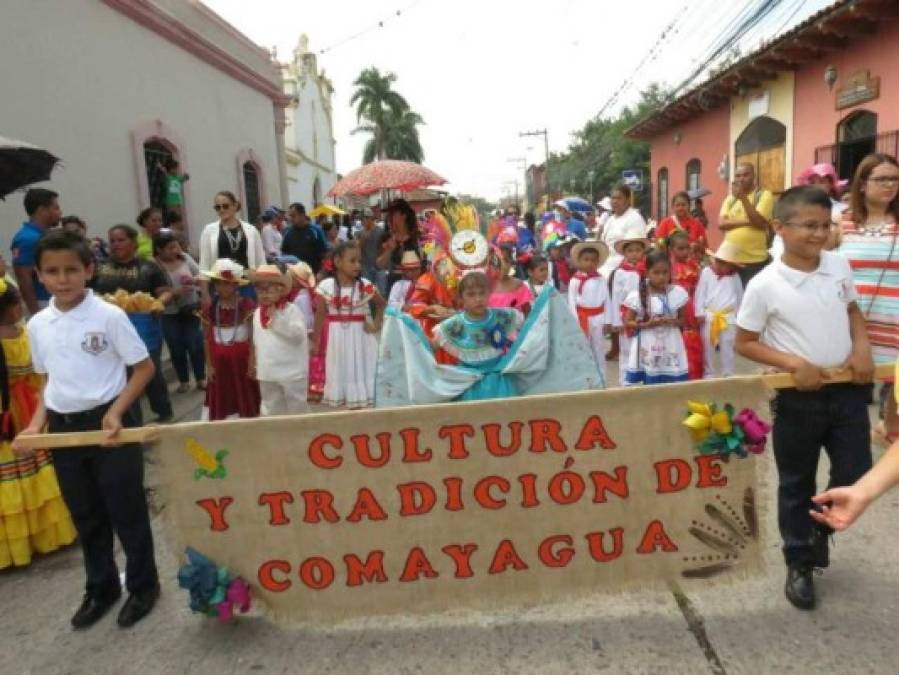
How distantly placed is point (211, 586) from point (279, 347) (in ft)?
7.49

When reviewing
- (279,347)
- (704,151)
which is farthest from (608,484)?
(704,151)

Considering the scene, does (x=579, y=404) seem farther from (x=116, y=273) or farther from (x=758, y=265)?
(x=758, y=265)

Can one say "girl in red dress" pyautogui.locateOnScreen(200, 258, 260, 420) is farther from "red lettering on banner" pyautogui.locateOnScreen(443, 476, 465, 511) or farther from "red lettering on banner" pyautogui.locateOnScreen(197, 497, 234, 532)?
"red lettering on banner" pyautogui.locateOnScreen(443, 476, 465, 511)

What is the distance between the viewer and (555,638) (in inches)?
102

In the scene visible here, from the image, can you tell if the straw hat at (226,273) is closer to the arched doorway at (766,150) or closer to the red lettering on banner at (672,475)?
the red lettering on banner at (672,475)

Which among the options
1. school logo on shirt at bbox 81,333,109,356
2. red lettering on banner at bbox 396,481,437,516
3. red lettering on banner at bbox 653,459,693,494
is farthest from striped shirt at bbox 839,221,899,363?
school logo on shirt at bbox 81,333,109,356

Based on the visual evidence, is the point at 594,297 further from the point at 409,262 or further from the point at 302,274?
the point at 302,274

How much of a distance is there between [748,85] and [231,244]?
496 inches

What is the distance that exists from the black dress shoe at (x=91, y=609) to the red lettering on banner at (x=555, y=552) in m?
1.85

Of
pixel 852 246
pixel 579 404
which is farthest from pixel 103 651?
pixel 852 246

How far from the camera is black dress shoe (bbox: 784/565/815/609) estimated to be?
2670 millimetres

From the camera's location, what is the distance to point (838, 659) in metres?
2.37

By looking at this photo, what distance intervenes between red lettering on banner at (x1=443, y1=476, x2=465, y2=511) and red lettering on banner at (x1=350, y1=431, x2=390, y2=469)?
0.24 meters

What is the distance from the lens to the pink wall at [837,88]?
9.85 meters
